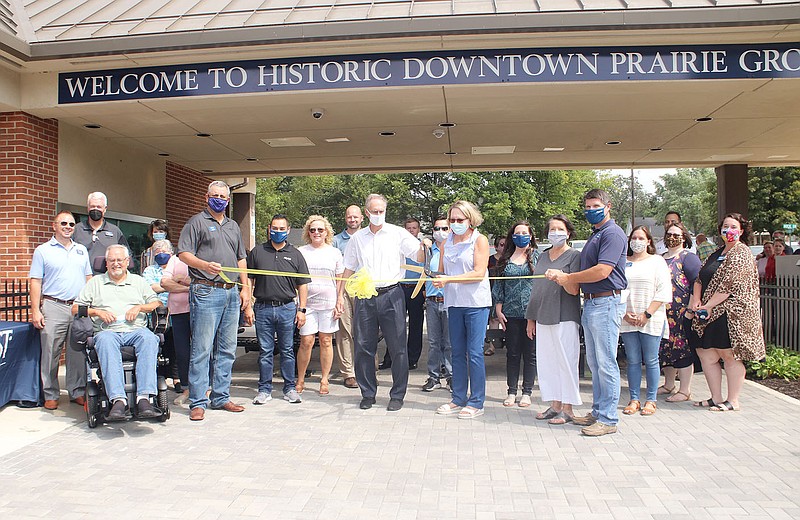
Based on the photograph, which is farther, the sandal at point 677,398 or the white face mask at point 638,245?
the sandal at point 677,398

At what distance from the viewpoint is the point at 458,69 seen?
7488 millimetres

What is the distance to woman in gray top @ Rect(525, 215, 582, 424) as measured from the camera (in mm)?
5848

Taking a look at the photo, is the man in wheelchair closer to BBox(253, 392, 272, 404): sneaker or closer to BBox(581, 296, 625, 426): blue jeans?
BBox(253, 392, 272, 404): sneaker

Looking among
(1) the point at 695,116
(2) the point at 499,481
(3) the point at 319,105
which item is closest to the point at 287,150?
(3) the point at 319,105

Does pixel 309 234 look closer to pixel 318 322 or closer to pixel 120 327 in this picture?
pixel 318 322

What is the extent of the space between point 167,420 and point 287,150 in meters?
7.10

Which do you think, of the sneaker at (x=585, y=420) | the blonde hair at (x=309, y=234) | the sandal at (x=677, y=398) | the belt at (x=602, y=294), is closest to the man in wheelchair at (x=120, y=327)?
the blonde hair at (x=309, y=234)

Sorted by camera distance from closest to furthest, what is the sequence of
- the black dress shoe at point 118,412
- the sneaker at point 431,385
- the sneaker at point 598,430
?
the black dress shoe at point 118,412, the sneaker at point 598,430, the sneaker at point 431,385

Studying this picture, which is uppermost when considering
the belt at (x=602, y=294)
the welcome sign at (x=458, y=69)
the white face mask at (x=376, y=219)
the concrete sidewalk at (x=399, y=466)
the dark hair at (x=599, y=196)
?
the welcome sign at (x=458, y=69)

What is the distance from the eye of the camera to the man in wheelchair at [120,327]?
216 inches

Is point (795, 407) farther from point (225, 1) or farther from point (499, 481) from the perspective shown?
point (225, 1)

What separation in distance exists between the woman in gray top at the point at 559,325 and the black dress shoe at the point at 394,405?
4.76 ft

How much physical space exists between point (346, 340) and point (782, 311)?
6164 mm

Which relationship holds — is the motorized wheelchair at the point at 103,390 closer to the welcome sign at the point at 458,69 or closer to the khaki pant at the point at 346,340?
the khaki pant at the point at 346,340
